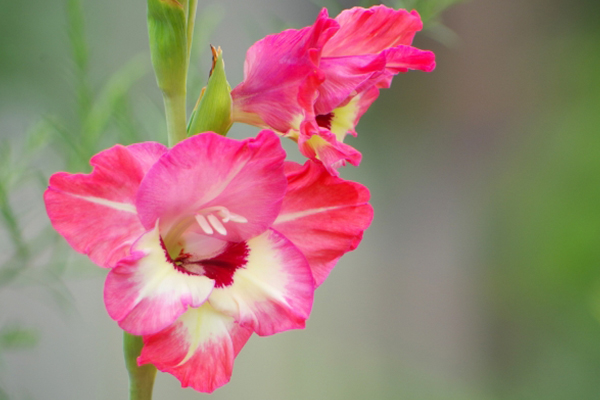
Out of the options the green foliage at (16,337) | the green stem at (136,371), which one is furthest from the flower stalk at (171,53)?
the green foliage at (16,337)

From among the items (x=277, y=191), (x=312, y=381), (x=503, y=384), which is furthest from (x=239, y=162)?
(x=503, y=384)

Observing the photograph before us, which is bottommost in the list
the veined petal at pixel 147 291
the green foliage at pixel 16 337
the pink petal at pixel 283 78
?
the green foliage at pixel 16 337

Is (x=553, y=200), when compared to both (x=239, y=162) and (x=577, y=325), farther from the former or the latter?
(x=239, y=162)

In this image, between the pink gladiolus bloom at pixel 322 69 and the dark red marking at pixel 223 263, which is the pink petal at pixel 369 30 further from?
the dark red marking at pixel 223 263

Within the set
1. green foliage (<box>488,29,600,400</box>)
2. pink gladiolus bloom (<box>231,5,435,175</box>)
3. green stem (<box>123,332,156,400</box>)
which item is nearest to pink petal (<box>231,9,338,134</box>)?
pink gladiolus bloom (<box>231,5,435,175</box>)

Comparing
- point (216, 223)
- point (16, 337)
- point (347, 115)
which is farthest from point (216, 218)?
point (16, 337)
